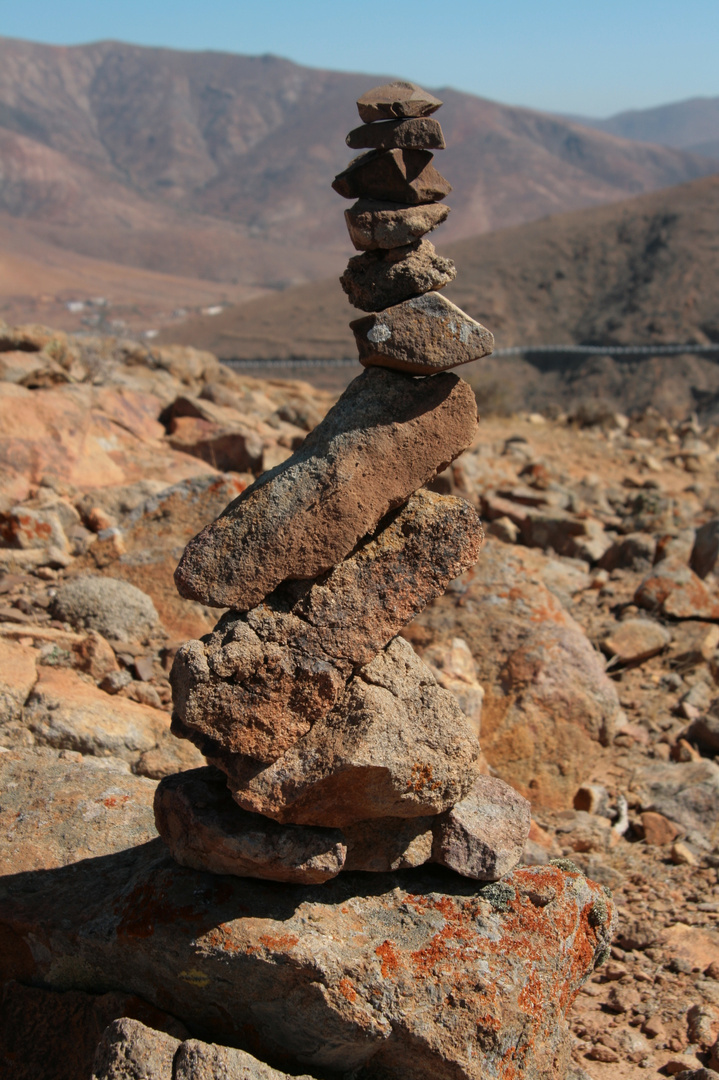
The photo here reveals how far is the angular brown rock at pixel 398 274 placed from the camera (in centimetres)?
325

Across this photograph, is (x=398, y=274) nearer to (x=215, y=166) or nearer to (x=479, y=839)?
(x=479, y=839)

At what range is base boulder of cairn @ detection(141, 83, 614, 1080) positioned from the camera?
3080 millimetres

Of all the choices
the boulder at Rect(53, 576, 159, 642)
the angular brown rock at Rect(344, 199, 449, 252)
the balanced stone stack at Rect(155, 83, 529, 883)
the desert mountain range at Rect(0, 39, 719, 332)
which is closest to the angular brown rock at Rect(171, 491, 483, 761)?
the balanced stone stack at Rect(155, 83, 529, 883)

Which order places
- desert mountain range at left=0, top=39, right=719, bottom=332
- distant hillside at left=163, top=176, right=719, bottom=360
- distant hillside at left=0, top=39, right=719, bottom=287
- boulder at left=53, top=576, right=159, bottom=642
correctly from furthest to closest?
distant hillside at left=0, top=39, right=719, bottom=287 → desert mountain range at left=0, top=39, right=719, bottom=332 → distant hillside at left=163, top=176, right=719, bottom=360 → boulder at left=53, top=576, right=159, bottom=642

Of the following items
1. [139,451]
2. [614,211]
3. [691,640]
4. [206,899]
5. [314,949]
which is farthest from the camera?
[614,211]

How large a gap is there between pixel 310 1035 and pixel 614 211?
150ft

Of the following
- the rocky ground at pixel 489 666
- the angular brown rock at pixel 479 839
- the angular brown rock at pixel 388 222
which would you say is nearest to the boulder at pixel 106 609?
the rocky ground at pixel 489 666

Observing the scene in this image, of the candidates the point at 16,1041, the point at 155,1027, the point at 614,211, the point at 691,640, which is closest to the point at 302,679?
the point at 155,1027

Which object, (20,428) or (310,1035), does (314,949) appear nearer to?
(310,1035)

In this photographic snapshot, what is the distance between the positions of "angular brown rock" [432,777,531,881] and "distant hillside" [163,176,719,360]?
1204 inches

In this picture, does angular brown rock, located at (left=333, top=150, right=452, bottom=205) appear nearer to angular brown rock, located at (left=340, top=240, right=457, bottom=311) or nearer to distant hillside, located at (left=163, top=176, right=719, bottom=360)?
angular brown rock, located at (left=340, top=240, right=457, bottom=311)

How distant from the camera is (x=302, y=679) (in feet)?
10.5

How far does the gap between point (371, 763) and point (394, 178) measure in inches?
79.0

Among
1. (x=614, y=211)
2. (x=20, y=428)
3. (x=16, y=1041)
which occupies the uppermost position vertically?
(x=614, y=211)
